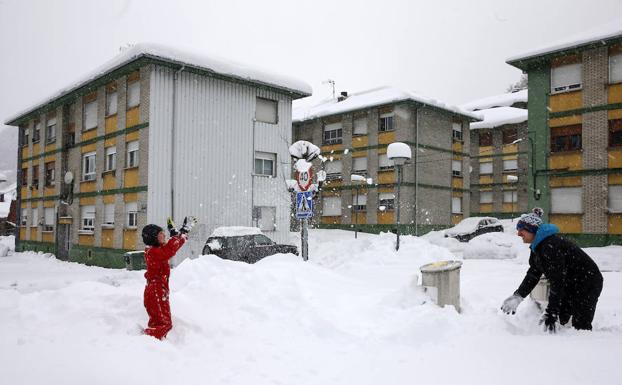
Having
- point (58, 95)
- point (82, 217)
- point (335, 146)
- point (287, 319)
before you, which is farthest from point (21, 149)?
point (287, 319)

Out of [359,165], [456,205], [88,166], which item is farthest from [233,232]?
[456,205]

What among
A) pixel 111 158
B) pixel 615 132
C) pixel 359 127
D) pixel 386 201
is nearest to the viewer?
pixel 615 132

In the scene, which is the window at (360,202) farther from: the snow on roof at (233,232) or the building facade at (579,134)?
the snow on roof at (233,232)

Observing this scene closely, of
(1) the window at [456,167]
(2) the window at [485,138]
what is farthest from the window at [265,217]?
(2) the window at [485,138]

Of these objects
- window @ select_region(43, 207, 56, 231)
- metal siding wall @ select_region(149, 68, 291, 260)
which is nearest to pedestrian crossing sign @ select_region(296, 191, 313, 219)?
metal siding wall @ select_region(149, 68, 291, 260)

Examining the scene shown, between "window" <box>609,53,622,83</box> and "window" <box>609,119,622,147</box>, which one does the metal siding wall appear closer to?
"window" <box>609,119,622,147</box>

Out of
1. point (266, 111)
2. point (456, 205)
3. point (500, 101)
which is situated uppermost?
point (500, 101)

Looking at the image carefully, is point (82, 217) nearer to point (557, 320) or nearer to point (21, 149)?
point (21, 149)

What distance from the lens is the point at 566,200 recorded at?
2070cm

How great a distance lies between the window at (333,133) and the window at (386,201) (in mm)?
5351

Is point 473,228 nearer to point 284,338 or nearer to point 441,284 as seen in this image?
point 441,284

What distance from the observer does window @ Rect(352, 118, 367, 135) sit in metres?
31.5

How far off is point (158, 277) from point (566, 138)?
20938 mm

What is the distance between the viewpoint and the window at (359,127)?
3152cm
